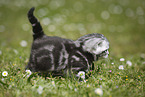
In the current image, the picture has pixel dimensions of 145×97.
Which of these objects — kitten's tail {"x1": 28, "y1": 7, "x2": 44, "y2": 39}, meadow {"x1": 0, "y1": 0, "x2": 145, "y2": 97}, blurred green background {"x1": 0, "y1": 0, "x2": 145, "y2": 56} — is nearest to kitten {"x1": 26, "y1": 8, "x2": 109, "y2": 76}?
kitten's tail {"x1": 28, "y1": 7, "x2": 44, "y2": 39}

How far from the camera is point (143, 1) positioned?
8.59 m

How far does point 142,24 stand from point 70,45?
211 inches

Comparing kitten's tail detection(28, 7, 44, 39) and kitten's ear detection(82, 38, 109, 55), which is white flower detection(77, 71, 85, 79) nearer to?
kitten's ear detection(82, 38, 109, 55)

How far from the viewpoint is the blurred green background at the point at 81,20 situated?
5500 mm

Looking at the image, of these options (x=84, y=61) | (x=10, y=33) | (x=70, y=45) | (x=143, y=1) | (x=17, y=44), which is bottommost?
(x=84, y=61)

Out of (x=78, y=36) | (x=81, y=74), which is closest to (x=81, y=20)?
(x=78, y=36)

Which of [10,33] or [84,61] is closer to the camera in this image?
[84,61]

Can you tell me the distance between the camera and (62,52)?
2.54 m

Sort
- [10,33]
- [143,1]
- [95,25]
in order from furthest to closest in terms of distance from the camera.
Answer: [143,1], [95,25], [10,33]

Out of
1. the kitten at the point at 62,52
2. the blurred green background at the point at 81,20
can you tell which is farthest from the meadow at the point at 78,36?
the kitten at the point at 62,52

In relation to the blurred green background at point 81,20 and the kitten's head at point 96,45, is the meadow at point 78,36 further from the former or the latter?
the kitten's head at point 96,45

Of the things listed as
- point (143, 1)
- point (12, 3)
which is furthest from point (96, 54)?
point (143, 1)

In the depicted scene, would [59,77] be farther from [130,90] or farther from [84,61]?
[130,90]

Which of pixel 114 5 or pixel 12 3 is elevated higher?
pixel 12 3
